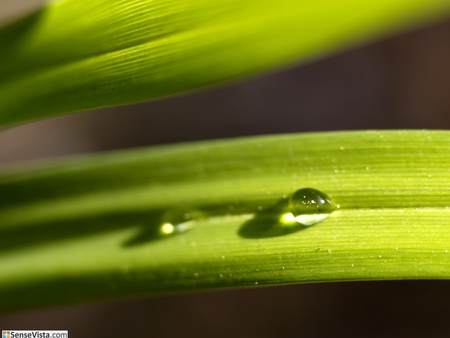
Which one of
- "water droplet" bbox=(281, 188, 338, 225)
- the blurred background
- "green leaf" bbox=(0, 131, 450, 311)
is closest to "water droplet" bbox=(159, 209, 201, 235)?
"green leaf" bbox=(0, 131, 450, 311)

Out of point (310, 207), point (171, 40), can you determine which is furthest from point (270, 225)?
point (171, 40)

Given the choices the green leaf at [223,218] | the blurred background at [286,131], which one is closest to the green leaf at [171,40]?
the green leaf at [223,218]

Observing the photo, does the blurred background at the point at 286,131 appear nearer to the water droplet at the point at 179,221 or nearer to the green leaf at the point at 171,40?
the water droplet at the point at 179,221

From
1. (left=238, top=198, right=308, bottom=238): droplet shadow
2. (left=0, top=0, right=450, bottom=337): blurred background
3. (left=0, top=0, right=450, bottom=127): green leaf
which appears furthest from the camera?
(left=0, top=0, right=450, bottom=337): blurred background

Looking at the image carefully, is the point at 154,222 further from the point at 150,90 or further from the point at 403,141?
the point at 403,141

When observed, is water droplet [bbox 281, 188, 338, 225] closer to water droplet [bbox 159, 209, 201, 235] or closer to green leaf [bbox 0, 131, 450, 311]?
green leaf [bbox 0, 131, 450, 311]

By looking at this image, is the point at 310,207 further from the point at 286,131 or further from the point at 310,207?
the point at 286,131

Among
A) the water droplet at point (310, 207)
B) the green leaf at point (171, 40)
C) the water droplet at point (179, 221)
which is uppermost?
the green leaf at point (171, 40)
